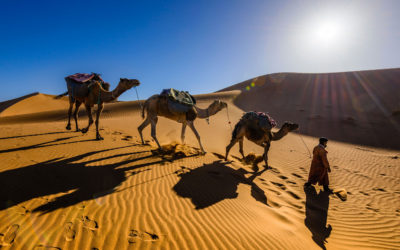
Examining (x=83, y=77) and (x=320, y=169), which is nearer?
(x=320, y=169)

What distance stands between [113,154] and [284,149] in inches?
410

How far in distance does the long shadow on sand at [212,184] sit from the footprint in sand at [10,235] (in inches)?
103

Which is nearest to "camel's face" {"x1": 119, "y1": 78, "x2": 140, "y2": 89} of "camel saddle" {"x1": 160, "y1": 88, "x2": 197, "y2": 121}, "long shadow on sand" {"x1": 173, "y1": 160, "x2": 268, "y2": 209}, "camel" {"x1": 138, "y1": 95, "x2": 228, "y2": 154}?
"camel" {"x1": 138, "y1": 95, "x2": 228, "y2": 154}

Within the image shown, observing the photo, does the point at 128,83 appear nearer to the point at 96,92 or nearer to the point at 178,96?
the point at 96,92

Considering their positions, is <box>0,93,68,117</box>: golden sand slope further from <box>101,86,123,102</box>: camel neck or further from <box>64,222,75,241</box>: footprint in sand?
<box>64,222,75,241</box>: footprint in sand

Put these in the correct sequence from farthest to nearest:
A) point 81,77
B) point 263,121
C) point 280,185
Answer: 1. point 81,77
2. point 263,121
3. point 280,185

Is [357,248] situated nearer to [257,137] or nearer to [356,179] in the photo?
[257,137]

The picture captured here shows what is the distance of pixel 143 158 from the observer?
20.7 feet

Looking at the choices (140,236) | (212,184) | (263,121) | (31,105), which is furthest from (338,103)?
(31,105)

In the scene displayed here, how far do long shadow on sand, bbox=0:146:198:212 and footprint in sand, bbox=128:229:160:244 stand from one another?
1437 millimetres

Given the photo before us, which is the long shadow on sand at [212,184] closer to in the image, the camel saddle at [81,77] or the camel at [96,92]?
the camel at [96,92]

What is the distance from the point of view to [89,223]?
2.69 metres

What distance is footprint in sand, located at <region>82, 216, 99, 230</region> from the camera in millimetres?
2605

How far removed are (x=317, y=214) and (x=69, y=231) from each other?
5222 millimetres
